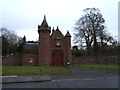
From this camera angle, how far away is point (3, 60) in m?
53.0

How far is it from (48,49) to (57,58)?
12.3 ft

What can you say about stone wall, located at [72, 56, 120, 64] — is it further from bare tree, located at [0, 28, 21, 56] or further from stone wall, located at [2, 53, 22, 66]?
bare tree, located at [0, 28, 21, 56]

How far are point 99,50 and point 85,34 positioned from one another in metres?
5.90

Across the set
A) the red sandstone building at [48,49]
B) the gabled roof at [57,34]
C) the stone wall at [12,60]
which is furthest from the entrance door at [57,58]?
the stone wall at [12,60]

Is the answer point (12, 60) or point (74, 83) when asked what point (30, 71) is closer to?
point (74, 83)

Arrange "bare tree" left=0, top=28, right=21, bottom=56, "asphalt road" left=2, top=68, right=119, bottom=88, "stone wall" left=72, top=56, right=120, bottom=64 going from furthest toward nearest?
1. "bare tree" left=0, top=28, right=21, bottom=56
2. "stone wall" left=72, top=56, right=120, bottom=64
3. "asphalt road" left=2, top=68, right=119, bottom=88

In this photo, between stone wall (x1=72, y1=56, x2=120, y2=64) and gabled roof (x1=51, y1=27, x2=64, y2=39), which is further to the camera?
stone wall (x1=72, y1=56, x2=120, y2=64)

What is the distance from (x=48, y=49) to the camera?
52.0 metres

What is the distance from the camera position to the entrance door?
54094mm

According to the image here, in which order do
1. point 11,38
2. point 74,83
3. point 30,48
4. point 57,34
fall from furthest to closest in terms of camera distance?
point 11,38 < point 57,34 < point 30,48 < point 74,83

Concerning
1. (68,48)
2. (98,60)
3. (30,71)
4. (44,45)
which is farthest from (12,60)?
(30,71)

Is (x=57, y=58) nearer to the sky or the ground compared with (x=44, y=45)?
nearer to the ground

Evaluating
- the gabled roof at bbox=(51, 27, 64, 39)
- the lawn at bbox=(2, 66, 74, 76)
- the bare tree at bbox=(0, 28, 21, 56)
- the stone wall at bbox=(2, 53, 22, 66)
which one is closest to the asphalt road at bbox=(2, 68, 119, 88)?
the lawn at bbox=(2, 66, 74, 76)

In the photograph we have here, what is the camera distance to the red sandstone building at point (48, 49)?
169ft
